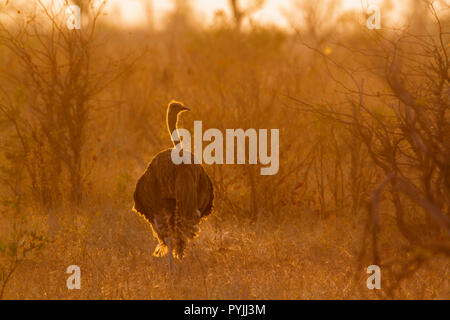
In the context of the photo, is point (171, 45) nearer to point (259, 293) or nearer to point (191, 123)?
point (191, 123)

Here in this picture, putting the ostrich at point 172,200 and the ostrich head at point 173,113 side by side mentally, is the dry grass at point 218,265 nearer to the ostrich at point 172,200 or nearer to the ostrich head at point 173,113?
the ostrich at point 172,200

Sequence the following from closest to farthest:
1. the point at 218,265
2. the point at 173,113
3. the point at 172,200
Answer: the point at 172,200, the point at 218,265, the point at 173,113

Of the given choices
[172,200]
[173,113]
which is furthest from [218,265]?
[173,113]

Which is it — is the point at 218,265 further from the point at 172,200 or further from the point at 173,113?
the point at 173,113

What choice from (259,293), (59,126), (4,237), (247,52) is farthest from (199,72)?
(259,293)

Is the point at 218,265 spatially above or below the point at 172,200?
below

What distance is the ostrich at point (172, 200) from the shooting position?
6.25m

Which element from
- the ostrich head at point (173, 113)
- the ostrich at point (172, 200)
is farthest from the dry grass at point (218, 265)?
the ostrich head at point (173, 113)

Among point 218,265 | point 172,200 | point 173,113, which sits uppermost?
point 173,113

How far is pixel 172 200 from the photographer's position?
6410 millimetres

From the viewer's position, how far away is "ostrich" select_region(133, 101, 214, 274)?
6.25 metres

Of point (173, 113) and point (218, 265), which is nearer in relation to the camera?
point (218, 265)

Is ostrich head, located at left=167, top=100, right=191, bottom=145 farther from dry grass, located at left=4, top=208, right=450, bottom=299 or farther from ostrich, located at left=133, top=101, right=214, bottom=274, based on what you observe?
dry grass, located at left=4, top=208, right=450, bottom=299

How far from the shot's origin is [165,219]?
20.9ft
